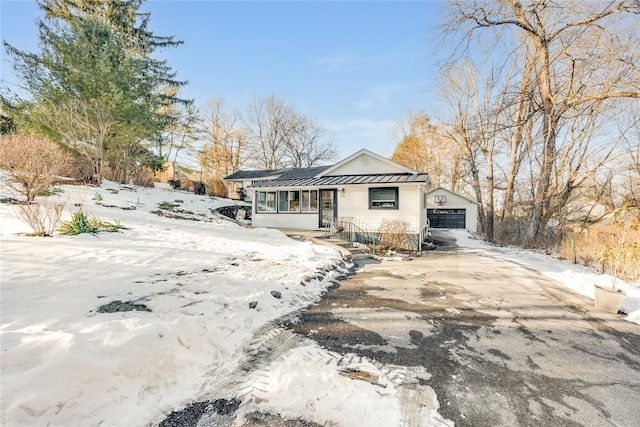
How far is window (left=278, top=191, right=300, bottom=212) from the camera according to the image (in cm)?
1341

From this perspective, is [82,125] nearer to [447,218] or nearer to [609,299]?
[609,299]

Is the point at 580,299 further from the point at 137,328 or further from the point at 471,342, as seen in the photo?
the point at 137,328

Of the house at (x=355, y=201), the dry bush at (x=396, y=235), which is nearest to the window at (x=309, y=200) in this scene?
the house at (x=355, y=201)

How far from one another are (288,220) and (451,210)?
15.6m

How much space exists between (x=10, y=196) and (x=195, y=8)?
333 inches

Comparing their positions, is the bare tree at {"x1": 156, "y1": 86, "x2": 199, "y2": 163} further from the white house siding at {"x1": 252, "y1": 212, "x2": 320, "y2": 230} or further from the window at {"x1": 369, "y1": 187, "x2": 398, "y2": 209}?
the window at {"x1": 369, "y1": 187, "x2": 398, "y2": 209}

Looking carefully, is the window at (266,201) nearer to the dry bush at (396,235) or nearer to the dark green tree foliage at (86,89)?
the dry bush at (396,235)

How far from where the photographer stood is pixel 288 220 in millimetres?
13531

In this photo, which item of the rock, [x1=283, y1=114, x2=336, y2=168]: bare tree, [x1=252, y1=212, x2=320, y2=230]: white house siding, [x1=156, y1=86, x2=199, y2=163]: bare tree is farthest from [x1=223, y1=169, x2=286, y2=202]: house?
the rock

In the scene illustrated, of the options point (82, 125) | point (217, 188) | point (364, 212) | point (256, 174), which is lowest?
point (364, 212)

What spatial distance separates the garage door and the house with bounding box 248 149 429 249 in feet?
35.9

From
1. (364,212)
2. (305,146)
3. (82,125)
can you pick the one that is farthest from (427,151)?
(82,125)

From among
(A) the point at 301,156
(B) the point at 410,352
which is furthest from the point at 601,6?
(A) the point at 301,156

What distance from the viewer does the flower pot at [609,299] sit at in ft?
13.8
